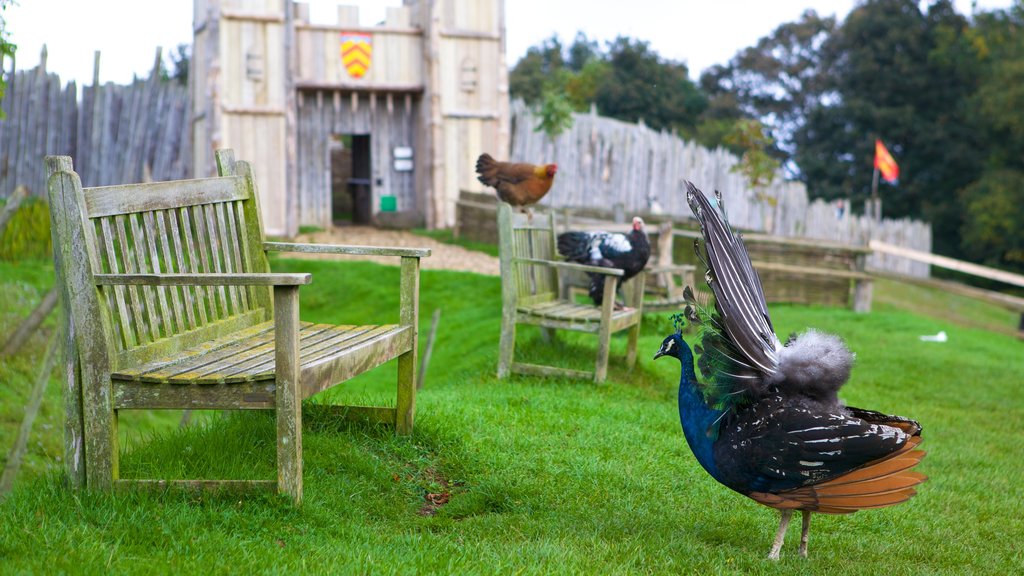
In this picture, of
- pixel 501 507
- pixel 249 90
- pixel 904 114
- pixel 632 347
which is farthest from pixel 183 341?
pixel 904 114

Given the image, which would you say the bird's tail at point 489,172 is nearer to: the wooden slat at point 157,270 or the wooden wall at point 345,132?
the wooden slat at point 157,270

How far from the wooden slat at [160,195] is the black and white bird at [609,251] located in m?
4.11

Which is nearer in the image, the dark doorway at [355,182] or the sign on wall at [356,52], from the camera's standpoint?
the sign on wall at [356,52]

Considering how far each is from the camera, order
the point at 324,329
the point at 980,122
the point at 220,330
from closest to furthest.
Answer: the point at 220,330, the point at 324,329, the point at 980,122

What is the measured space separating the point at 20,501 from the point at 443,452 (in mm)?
2063

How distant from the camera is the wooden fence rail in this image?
1884cm

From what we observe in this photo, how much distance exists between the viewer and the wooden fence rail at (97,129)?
742 inches

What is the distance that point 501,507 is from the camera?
15.2 feet

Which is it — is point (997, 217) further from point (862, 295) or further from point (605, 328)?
point (605, 328)

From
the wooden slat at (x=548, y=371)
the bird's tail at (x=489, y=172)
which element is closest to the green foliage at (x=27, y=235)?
the bird's tail at (x=489, y=172)

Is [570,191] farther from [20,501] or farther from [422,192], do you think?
[20,501]

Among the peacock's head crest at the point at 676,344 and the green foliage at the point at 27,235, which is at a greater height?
the peacock's head crest at the point at 676,344

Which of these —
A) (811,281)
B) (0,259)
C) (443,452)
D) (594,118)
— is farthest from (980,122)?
(443,452)

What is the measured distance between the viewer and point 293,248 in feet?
A: 18.0
